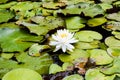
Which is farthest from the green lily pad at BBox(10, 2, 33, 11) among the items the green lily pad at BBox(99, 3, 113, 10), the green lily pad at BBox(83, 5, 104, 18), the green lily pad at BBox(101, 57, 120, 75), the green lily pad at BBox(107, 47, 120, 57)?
the green lily pad at BBox(101, 57, 120, 75)

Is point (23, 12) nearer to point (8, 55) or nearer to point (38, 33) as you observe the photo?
point (38, 33)

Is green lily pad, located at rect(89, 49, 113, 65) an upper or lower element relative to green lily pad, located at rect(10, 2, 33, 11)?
lower

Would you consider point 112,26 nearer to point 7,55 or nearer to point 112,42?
point 112,42

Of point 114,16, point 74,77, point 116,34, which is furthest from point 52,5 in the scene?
point 74,77

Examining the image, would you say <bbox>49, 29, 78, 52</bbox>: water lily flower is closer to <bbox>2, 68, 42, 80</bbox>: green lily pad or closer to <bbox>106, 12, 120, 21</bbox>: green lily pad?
<bbox>2, 68, 42, 80</bbox>: green lily pad

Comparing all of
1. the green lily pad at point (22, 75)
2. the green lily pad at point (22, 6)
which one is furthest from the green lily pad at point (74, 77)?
the green lily pad at point (22, 6)

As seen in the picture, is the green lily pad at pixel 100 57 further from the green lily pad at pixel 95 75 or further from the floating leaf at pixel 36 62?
the floating leaf at pixel 36 62

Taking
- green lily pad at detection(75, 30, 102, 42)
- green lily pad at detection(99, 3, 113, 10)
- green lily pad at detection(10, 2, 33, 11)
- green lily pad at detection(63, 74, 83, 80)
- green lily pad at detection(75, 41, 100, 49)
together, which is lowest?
green lily pad at detection(63, 74, 83, 80)
